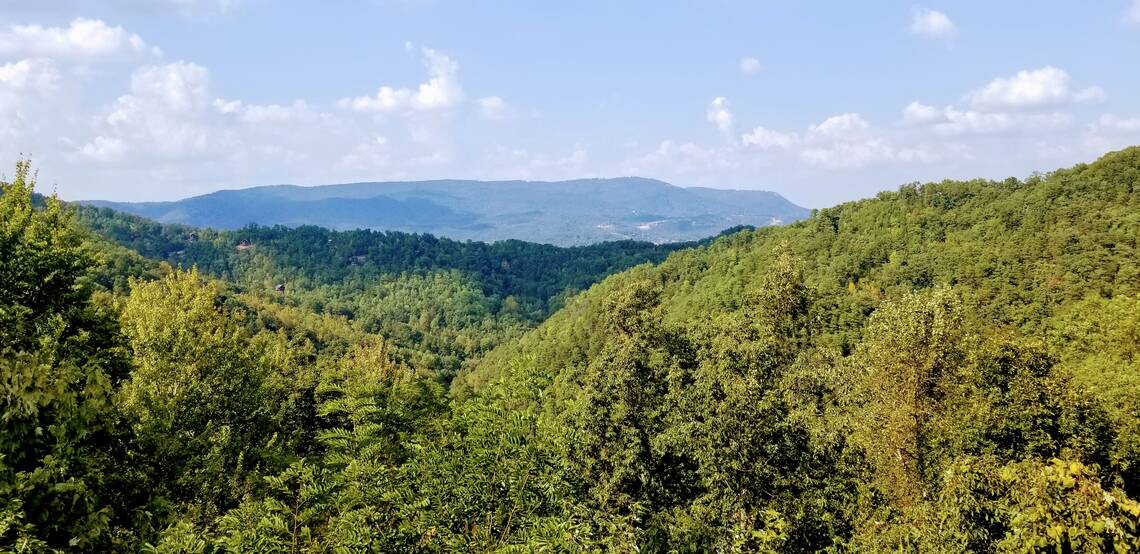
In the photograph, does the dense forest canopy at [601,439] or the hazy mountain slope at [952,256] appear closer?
the dense forest canopy at [601,439]

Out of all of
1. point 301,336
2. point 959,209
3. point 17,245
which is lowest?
point 301,336

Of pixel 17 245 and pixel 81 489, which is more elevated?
pixel 17 245

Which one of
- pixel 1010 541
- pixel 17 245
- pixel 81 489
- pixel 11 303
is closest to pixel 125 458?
pixel 11 303

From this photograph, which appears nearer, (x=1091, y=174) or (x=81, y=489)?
(x=81, y=489)

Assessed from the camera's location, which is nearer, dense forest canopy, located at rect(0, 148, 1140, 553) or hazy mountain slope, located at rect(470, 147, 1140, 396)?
dense forest canopy, located at rect(0, 148, 1140, 553)

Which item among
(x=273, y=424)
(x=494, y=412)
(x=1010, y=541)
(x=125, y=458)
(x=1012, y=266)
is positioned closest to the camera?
(x=1010, y=541)

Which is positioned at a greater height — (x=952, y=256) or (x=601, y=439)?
(x=952, y=256)

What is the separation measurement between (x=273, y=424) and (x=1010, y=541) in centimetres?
A: 3240

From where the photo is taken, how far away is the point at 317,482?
35.8ft

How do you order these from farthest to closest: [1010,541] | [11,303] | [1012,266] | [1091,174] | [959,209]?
[959,209] < [1091,174] < [1012,266] < [11,303] < [1010,541]

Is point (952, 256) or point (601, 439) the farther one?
point (952, 256)

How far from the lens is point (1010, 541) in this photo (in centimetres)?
1059

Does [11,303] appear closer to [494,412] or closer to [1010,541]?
[494,412]

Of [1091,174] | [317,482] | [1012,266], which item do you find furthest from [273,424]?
[1091,174]
